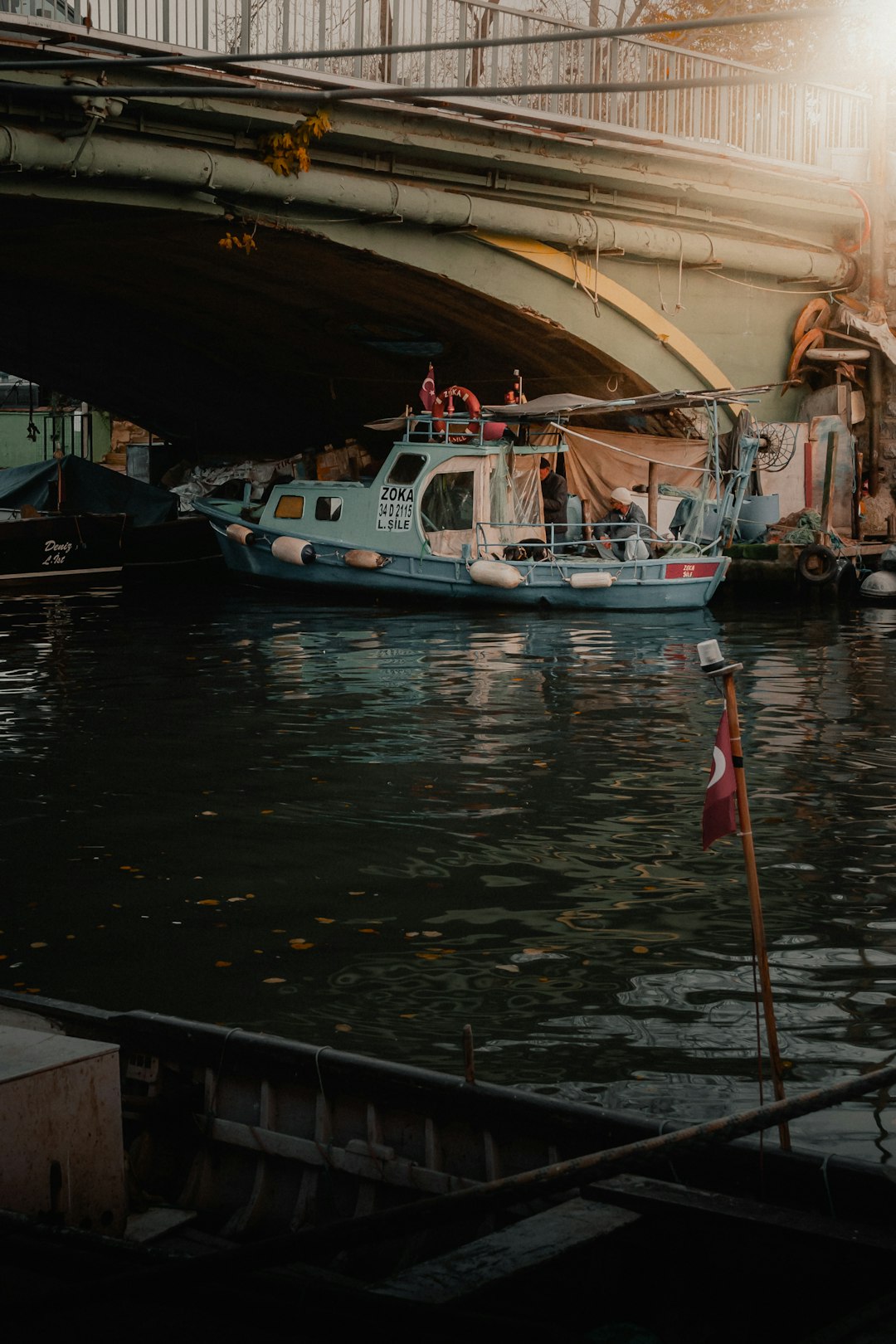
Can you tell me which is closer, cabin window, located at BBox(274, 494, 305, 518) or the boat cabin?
the boat cabin

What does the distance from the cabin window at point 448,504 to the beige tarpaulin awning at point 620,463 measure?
305 cm

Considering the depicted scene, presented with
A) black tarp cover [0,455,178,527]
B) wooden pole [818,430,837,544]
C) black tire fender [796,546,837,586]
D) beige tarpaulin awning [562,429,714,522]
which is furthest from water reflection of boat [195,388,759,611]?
black tarp cover [0,455,178,527]

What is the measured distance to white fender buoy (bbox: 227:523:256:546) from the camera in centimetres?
2875

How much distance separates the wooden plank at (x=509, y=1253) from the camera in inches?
162

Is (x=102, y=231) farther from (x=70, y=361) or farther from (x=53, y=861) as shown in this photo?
(x=53, y=861)

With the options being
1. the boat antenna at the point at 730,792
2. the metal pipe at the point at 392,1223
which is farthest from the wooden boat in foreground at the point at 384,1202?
the boat antenna at the point at 730,792

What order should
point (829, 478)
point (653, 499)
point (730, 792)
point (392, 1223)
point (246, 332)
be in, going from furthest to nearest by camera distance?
1. point (246, 332)
2. point (829, 478)
3. point (653, 499)
4. point (730, 792)
5. point (392, 1223)

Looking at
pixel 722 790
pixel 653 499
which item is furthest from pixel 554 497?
pixel 722 790

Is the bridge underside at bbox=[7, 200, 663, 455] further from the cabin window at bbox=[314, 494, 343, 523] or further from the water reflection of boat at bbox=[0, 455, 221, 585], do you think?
the cabin window at bbox=[314, 494, 343, 523]

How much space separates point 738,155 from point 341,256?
7.78 metres

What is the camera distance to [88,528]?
101 ft

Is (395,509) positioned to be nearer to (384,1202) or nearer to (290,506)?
(290,506)

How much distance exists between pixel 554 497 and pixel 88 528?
30.3 ft

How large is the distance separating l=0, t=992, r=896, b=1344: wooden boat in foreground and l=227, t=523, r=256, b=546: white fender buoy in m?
23.4
